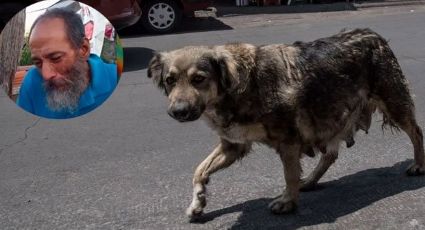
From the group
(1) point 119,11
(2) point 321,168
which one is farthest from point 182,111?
(1) point 119,11

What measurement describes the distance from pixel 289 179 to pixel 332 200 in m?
0.46

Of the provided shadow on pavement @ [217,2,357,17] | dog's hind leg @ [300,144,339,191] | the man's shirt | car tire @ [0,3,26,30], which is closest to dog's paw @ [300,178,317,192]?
dog's hind leg @ [300,144,339,191]

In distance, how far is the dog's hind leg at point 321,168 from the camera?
4895mm

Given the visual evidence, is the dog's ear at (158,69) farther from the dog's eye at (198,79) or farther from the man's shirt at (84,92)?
the man's shirt at (84,92)

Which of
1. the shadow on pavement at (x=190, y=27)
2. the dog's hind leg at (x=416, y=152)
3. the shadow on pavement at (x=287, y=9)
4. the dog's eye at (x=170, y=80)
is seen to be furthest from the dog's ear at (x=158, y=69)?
the shadow on pavement at (x=287, y=9)

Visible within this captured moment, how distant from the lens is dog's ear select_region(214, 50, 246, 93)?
4.02 metres

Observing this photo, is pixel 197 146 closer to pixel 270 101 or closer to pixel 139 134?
pixel 139 134

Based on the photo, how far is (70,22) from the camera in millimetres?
2768

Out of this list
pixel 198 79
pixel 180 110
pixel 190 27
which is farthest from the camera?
pixel 190 27

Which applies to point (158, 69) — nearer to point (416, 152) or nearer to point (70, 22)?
point (70, 22)

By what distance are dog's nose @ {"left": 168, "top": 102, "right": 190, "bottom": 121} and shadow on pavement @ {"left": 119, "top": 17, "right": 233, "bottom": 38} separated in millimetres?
10450

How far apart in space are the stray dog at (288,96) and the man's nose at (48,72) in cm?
107

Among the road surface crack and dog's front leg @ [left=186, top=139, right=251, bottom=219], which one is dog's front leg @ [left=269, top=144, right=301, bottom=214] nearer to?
dog's front leg @ [left=186, top=139, right=251, bottom=219]

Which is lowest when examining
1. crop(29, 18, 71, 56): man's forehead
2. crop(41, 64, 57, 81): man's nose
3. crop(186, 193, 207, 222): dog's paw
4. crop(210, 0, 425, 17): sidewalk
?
crop(210, 0, 425, 17): sidewalk
